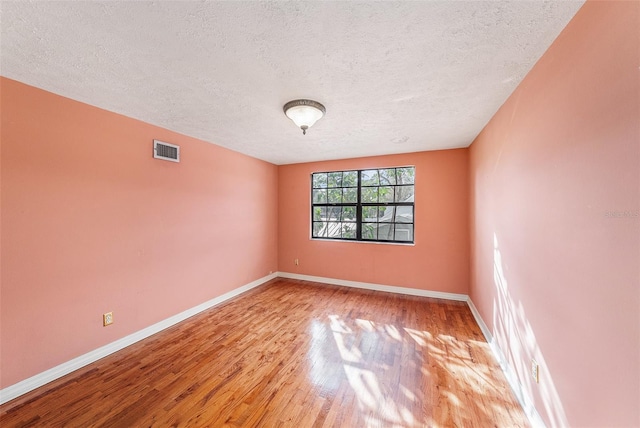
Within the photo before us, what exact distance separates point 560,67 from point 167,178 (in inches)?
141

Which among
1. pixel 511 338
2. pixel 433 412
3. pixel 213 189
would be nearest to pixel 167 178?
pixel 213 189

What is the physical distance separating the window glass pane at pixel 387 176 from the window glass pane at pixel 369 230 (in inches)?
30.5

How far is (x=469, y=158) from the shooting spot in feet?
11.6

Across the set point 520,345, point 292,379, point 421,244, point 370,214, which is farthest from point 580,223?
point 370,214

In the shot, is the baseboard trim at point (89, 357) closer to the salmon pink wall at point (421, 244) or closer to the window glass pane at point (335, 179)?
the salmon pink wall at point (421, 244)

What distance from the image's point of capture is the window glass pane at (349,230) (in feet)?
14.7

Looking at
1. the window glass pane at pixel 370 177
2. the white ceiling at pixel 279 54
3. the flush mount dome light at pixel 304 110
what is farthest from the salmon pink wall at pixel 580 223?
the window glass pane at pixel 370 177

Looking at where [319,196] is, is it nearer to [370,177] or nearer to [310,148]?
[370,177]

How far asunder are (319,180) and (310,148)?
111 cm

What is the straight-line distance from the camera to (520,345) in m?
1.76

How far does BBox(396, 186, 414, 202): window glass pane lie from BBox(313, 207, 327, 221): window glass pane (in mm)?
1416

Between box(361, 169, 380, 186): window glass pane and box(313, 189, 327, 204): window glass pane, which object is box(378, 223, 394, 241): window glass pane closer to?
box(361, 169, 380, 186): window glass pane

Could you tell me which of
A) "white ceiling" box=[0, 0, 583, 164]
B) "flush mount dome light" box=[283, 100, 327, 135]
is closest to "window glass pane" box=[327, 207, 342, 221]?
"white ceiling" box=[0, 0, 583, 164]

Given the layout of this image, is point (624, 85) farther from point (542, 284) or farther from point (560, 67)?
point (542, 284)
